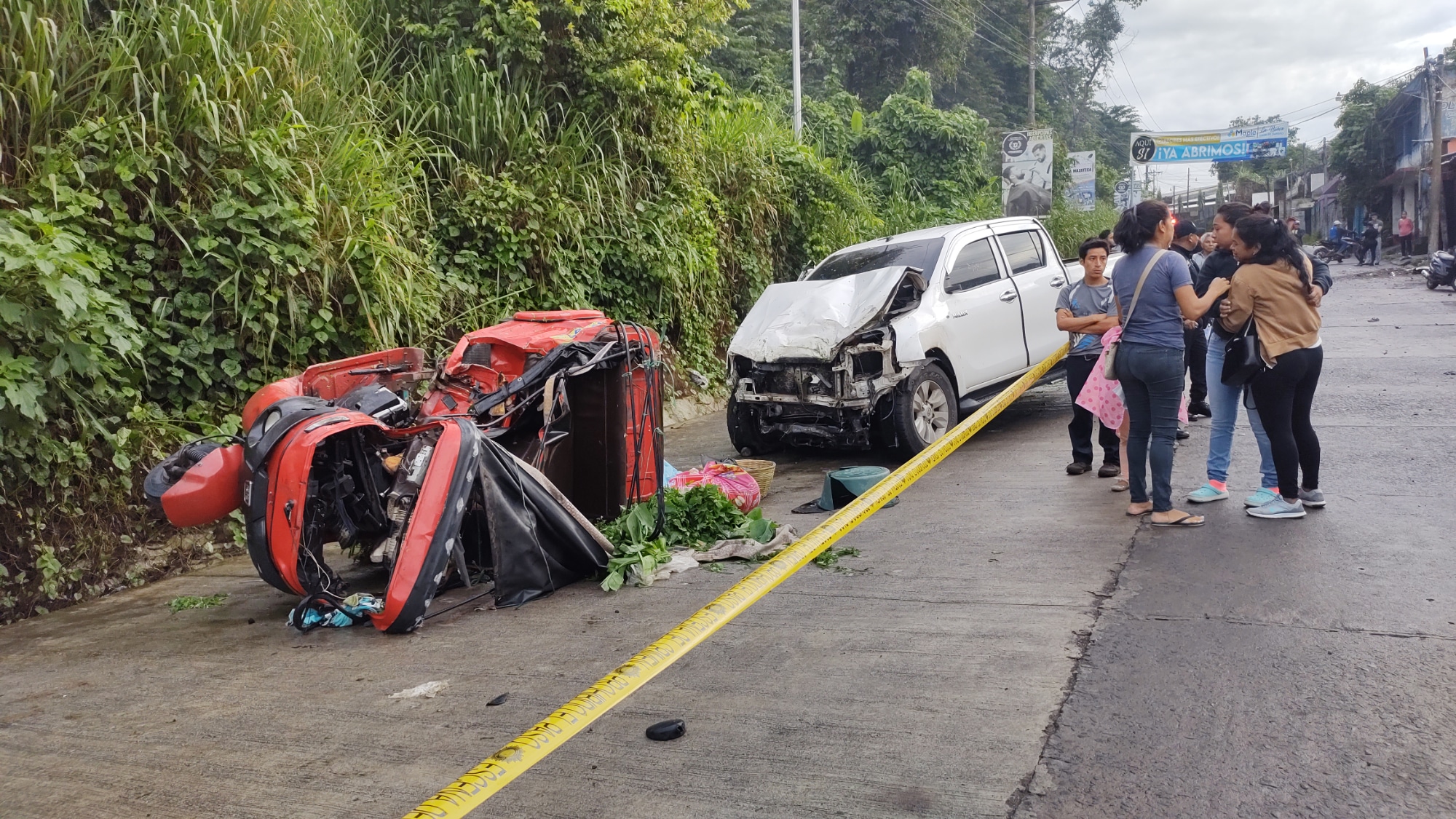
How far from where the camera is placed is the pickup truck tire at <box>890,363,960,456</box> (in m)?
8.06

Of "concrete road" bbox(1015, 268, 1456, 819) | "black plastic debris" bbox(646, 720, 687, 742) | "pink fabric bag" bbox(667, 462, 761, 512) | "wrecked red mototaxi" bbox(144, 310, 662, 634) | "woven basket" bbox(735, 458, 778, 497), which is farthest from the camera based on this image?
"woven basket" bbox(735, 458, 778, 497)

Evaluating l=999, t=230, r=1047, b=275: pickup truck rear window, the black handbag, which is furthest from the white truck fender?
the black handbag

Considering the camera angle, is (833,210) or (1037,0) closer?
(833,210)

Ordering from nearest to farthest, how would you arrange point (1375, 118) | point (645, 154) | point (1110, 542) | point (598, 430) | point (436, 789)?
1. point (436, 789)
2. point (1110, 542)
3. point (598, 430)
4. point (645, 154)
5. point (1375, 118)

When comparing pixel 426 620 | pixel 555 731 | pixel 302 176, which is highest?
pixel 302 176

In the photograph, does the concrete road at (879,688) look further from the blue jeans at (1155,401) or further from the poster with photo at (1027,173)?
the poster with photo at (1027,173)

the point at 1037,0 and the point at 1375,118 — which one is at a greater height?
the point at 1037,0

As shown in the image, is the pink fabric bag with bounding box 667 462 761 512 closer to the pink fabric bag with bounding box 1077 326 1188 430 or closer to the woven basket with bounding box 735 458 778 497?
the woven basket with bounding box 735 458 778 497

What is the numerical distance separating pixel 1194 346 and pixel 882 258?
8.75ft

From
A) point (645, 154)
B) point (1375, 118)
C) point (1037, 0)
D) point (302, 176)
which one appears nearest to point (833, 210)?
point (645, 154)

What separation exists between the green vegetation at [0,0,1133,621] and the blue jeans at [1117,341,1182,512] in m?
4.94

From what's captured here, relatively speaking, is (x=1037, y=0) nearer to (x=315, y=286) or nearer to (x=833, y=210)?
(x=833, y=210)

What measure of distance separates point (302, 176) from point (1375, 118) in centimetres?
4566

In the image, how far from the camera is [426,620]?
5.12 m
